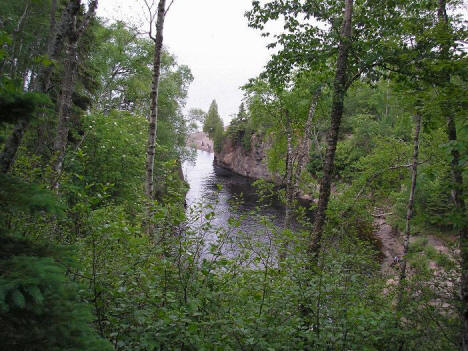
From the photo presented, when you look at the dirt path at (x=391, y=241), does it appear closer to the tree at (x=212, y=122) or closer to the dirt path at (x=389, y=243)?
the dirt path at (x=389, y=243)

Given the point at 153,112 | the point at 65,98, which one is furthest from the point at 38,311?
the point at 153,112

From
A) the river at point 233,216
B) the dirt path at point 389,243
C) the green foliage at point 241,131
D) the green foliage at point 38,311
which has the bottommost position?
the dirt path at point 389,243

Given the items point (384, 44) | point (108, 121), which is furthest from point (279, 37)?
point (108, 121)

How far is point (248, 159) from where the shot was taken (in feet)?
200

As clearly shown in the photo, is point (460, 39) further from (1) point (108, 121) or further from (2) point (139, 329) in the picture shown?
(1) point (108, 121)

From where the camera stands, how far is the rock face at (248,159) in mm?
56088

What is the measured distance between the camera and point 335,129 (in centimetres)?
725

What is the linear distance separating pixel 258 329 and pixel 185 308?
104cm

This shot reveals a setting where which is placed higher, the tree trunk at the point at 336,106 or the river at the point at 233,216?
the tree trunk at the point at 336,106

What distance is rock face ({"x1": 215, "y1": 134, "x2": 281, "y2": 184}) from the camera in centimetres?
5609

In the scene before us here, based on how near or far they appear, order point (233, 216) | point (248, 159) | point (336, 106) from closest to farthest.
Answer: point (233, 216), point (336, 106), point (248, 159)

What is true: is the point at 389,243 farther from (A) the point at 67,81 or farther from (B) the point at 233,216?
(A) the point at 67,81

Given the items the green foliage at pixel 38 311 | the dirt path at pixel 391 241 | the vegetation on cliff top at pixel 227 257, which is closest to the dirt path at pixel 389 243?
the dirt path at pixel 391 241

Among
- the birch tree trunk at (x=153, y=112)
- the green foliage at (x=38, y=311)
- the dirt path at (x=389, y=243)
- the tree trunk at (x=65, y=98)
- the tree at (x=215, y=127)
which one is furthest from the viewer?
A: the tree at (x=215, y=127)
